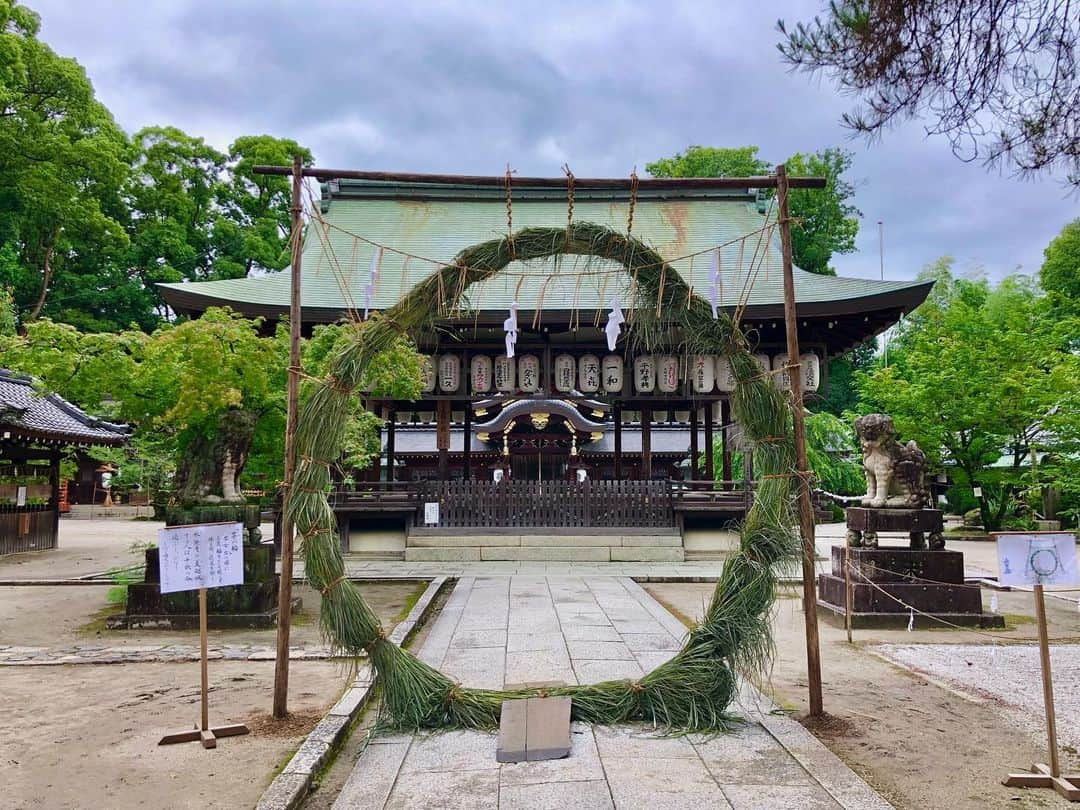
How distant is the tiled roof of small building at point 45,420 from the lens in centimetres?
1452

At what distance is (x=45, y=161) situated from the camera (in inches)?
977

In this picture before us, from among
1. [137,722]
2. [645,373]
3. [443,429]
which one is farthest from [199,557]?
[645,373]

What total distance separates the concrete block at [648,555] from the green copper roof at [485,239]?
198 inches

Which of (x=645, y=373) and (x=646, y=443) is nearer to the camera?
(x=645, y=373)

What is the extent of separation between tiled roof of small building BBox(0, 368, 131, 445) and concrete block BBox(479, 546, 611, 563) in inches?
385

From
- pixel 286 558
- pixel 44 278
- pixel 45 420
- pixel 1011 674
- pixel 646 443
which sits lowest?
pixel 1011 674

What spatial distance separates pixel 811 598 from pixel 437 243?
15722 mm

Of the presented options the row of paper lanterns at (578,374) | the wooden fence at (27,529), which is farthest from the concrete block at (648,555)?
the wooden fence at (27,529)

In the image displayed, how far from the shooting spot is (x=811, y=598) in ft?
14.3

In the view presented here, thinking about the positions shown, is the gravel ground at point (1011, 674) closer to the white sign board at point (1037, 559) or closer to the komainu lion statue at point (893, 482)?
the white sign board at point (1037, 559)

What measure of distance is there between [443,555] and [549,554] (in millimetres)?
2058

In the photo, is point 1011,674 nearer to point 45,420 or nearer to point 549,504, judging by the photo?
point 549,504

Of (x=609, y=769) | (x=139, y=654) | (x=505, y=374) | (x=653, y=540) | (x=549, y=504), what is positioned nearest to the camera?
(x=609, y=769)

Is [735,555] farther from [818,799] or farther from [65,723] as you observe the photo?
[65,723]
